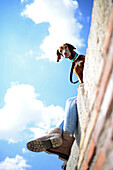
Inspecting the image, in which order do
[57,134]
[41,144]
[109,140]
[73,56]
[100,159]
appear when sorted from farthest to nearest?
[73,56] → [57,134] → [41,144] → [100,159] → [109,140]

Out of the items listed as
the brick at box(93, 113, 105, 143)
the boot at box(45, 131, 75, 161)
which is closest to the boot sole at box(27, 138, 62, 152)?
the boot at box(45, 131, 75, 161)

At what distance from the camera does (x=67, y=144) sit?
289 centimetres

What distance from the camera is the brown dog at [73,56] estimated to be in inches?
121

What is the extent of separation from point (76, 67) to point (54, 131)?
4.31ft

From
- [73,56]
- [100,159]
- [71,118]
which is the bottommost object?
[100,159]

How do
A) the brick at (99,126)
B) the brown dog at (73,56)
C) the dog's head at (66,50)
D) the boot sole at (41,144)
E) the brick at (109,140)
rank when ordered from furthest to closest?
1. the dog's head at (66,50)
2. the brown dog at (73,56)
3. the boot sole at (41,144)
4. the brick at (99,126)
5. the brick at (109,140)

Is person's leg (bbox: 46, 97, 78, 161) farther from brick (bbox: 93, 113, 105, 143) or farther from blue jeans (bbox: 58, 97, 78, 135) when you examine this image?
brick (bbox: 93, 113, 105, 143)

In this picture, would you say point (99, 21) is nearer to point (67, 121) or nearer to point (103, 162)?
point (103, 162)

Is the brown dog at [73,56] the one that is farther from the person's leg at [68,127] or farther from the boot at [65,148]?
the boot at [65,148]

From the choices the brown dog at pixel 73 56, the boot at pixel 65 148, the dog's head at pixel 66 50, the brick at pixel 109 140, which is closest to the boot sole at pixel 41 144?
the boot at pixel 65 148

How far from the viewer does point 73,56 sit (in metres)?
3.31

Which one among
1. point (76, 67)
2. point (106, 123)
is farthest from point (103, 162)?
point (76, 67)

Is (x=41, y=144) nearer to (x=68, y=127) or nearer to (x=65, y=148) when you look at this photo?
(x=68, y=127)

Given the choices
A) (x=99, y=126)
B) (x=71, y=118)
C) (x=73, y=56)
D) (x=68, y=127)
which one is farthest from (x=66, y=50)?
(x=99, y=126)
